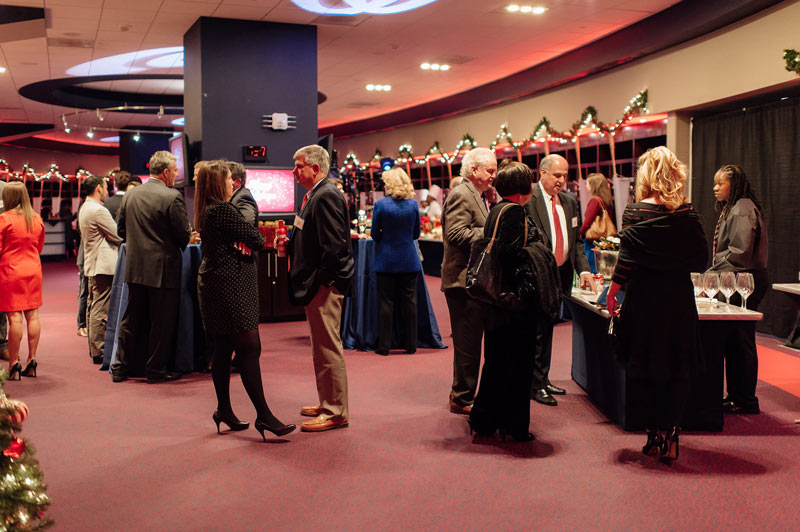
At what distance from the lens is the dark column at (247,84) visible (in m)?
8.16

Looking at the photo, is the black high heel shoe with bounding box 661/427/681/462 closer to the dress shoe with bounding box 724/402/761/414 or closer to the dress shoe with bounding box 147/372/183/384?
the dress shoe with bounding box 724/402/761/414

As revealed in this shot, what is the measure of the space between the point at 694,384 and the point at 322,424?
206 centimetres

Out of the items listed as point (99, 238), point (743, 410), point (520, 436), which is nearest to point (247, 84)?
point (99, 238)

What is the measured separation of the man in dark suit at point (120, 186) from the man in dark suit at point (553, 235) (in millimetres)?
3593

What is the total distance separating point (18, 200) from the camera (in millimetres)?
5273

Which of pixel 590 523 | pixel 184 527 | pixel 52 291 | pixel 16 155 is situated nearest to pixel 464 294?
pixel 590 523

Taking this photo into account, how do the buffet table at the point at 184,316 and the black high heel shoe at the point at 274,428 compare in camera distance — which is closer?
the black high heel shoe at the point at 274,428

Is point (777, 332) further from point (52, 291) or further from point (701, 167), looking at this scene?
point (52, 291)

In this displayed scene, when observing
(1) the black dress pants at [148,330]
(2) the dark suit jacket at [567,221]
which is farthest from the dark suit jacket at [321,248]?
(1) the black dress pants at [148,330]

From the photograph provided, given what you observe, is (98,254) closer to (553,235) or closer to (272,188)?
(272,188)

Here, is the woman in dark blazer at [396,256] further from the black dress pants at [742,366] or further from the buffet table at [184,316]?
the black dress pants at [742,366]

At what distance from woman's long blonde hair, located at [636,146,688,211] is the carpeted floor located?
128 centimetres

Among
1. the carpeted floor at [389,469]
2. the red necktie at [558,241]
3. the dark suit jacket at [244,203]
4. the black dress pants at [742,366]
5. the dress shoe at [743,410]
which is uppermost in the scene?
the dark suit jacket at [244,203]

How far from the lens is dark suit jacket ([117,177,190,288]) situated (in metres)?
5.18
